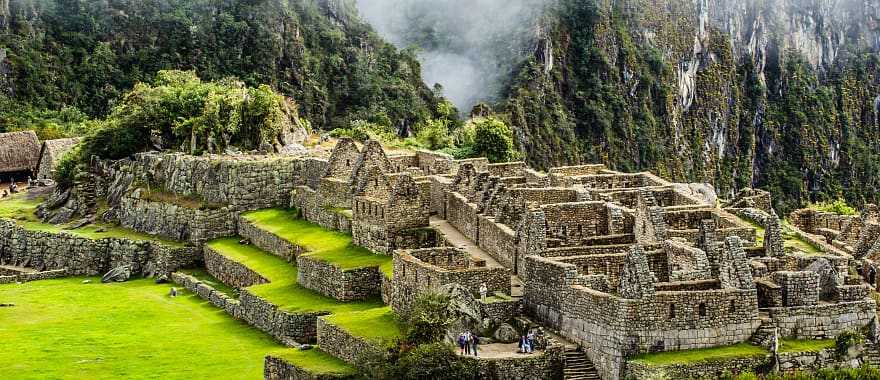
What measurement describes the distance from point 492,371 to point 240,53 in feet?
275

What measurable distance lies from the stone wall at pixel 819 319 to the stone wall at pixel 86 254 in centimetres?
2856

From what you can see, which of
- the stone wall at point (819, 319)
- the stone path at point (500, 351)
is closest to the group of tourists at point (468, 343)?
the stone path at point (500, 351)

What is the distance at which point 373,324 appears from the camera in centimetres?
4097

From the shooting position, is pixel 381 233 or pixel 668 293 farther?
pixel 381 233

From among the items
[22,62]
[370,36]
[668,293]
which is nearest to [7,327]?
[668,293]

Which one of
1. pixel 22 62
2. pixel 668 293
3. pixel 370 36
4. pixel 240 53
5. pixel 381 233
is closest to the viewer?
pixel 668 293

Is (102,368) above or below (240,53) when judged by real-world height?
below

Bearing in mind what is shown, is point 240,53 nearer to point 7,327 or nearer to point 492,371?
point 7,327

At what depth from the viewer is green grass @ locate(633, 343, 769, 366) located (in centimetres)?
3403

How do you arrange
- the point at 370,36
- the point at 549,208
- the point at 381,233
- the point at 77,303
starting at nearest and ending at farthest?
the point at 549,208, the point at 381,233, the point at 77,303, the point at 370,36

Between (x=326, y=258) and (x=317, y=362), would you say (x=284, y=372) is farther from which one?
(x=326, y=258)

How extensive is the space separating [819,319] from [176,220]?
3110 cm

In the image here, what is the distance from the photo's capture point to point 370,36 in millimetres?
131000

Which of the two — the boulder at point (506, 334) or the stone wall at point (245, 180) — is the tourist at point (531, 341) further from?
the stone wall at point (245, 180)
